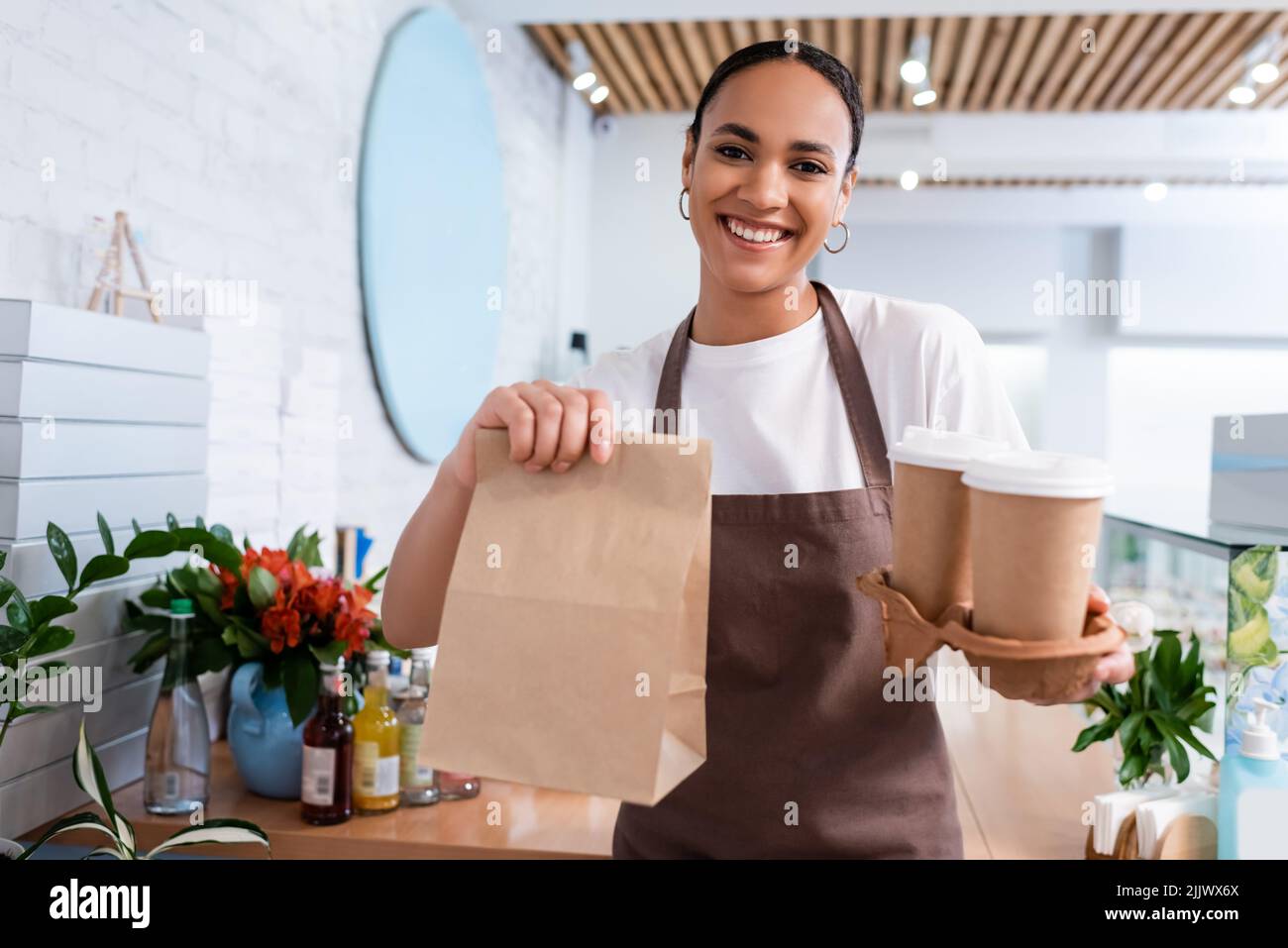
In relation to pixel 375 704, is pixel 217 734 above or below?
below

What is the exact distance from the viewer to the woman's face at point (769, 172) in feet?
3.47

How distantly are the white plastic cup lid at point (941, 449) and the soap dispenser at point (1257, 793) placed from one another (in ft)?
2.48

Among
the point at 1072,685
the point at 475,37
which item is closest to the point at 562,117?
the point at 475,37

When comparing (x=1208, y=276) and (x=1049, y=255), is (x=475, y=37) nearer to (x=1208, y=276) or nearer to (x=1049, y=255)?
(x=1049, y=255)

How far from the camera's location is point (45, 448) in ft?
4.48

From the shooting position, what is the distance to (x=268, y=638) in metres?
1.61

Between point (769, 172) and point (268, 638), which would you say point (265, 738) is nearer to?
point (268, 638)

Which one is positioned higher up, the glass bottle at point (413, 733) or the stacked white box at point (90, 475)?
the stacked white box at point (90, 475)

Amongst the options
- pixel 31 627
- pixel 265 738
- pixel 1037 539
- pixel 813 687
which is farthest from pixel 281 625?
pixel 1037 539

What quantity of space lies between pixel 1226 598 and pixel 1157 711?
0.64ft

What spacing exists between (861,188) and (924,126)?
858 millimetres

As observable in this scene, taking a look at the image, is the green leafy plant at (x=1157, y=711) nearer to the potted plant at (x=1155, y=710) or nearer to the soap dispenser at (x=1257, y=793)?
the potted plant at (x=1155, y=710)

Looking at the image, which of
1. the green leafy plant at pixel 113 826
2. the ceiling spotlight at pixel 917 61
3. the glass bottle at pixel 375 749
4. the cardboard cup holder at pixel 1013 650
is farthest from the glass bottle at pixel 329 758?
the ceiling spotlight at pixel 917 61

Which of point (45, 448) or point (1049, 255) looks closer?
point (45, 448)
